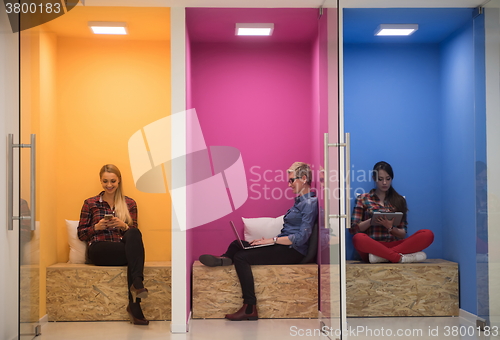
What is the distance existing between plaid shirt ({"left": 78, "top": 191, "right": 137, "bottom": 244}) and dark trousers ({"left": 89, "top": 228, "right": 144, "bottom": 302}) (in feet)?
0.36

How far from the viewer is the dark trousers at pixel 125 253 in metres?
3.89

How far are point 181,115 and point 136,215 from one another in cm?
119

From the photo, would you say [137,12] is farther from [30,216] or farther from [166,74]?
[30,216]

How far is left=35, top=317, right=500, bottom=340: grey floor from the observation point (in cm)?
357

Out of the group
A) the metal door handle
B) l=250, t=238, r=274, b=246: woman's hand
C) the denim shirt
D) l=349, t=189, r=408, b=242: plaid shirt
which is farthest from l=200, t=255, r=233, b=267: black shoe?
the metal door handle

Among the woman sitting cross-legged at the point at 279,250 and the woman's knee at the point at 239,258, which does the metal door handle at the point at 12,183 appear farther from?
the woman's knee at the point at 239,258

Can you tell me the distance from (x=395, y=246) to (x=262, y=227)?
1.22 metres

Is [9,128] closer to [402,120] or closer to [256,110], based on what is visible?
[256,110]

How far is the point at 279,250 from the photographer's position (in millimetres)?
4180

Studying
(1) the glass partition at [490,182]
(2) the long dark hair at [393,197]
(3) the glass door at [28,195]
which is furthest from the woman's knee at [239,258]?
(1) the glass partition at [490,182]

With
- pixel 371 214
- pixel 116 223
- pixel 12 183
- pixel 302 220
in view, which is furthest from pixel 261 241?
pixel 12 183

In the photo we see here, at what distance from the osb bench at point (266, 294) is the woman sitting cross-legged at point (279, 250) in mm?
88

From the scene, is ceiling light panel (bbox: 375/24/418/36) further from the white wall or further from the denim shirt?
the white wall

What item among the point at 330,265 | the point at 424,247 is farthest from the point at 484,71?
the point at 424,247
